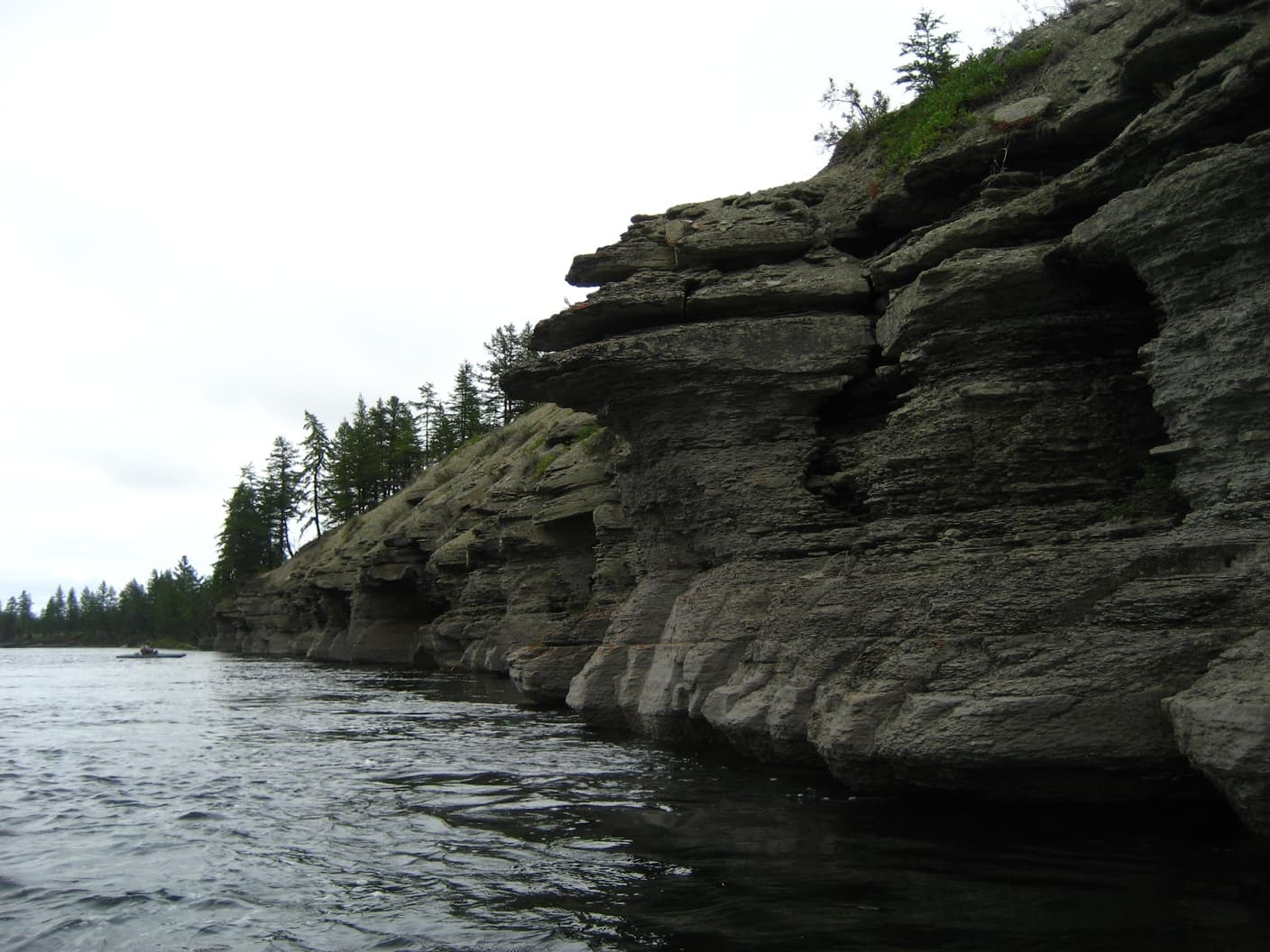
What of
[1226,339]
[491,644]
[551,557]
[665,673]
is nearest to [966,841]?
[1226,339]

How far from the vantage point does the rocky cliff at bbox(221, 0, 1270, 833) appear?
33.3 feet

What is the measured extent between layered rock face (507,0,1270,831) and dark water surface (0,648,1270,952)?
35.2 inches

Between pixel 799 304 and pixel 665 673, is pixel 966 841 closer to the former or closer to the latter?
pixel 665 673

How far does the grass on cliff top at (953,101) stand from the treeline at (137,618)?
350ft

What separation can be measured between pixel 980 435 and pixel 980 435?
0.01 meters

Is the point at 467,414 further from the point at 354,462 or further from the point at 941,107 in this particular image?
the point at 941,107

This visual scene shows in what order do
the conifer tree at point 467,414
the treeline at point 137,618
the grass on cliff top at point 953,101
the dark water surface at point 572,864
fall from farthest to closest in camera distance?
the treeline at point 137,618, the conifer tree at point 467,414, the grass on cliff top at point 953,101, the dark water surface at point 572,864

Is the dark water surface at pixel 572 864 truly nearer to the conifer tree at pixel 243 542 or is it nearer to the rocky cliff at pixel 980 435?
the rocky cliff at pixel 980 435

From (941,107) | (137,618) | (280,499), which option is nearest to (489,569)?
(941,107)

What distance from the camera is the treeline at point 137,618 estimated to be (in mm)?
135250

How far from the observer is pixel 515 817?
12258 mm

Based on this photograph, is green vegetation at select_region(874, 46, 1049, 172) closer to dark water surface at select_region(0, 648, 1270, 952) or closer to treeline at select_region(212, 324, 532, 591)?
dark water surface at select_region(0, 648, 1270, 952)

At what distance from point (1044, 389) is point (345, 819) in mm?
12206

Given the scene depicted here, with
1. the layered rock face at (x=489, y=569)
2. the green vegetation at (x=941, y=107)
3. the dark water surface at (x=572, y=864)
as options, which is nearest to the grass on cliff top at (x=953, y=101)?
the green vegetation at (x=941, y=107)
